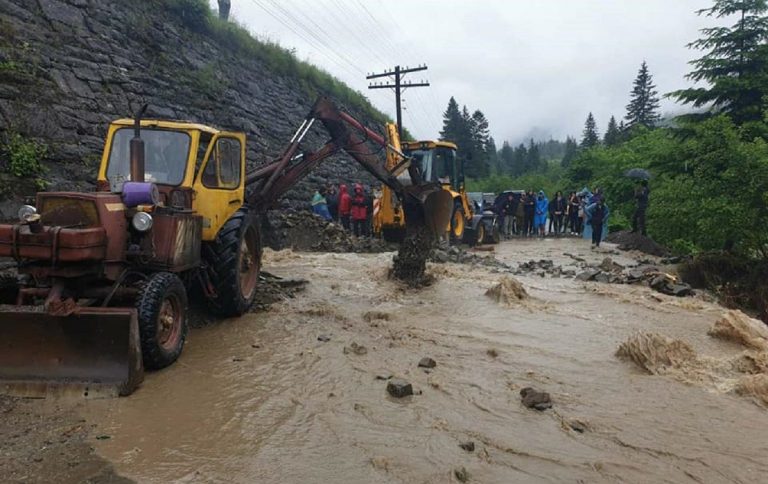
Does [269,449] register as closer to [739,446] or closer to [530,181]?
[739,446]

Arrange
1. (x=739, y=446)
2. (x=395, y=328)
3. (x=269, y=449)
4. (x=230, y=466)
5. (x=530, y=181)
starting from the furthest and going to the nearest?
(x=530, y=181), (x=395, y=328), (x=739, y=446), (x=269, y=449), (x=230, y=466)

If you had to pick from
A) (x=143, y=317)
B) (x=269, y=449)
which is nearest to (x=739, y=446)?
(x=269, y=449)

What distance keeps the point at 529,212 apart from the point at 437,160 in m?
7.72

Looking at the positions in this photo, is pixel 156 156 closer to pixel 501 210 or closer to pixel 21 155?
pixel 21 155

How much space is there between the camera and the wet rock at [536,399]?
4.26 meters

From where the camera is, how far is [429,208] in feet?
31.1

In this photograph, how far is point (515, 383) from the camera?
16.0ft

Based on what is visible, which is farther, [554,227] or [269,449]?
[554,227]

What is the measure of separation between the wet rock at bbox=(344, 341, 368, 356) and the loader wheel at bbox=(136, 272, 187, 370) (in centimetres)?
164

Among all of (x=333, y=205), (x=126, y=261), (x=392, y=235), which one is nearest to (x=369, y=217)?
(x=333, y=205)

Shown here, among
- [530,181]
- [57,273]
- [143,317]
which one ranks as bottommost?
[143,317]

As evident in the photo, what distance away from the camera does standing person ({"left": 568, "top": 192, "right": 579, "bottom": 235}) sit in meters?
20.8

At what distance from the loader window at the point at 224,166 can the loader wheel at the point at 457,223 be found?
9816mm

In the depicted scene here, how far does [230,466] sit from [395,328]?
3.67 m
